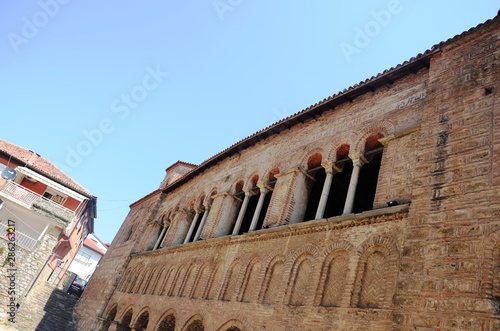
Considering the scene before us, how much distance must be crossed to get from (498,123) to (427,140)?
1.03 m

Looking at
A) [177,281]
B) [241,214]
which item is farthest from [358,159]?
[177,281]

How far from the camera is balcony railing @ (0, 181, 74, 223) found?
21781 millimetres

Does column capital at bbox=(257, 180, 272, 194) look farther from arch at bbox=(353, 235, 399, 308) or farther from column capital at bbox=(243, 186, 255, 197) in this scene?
arch at bbox=(353, 235, 399, 308)

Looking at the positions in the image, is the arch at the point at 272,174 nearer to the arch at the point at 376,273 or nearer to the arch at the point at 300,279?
the arch at the point at 300,279

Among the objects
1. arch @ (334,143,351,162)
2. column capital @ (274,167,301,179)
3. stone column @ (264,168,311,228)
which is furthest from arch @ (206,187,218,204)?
arch @ (334,143,351,162)

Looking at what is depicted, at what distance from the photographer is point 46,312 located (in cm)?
1945

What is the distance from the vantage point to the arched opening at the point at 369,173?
785 cm

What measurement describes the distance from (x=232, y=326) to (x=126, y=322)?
24.0 feet

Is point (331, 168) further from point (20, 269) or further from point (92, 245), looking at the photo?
point (92, 245)

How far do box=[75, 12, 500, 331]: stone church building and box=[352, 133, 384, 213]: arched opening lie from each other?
1.6 inches

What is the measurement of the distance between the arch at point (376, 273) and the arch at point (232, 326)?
9.89ft

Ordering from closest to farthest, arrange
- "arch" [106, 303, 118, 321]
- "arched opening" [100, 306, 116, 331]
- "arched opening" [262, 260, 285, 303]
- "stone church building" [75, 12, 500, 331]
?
"stone church building" [75, 12, 500, 331] < "arched opening" [262, 260, 285, 303] < "arched opening" [100, 306, 116, 331] < "arch" [106, 303, 118, 321]

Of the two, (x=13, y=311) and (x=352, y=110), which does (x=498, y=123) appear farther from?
(x=13, y=311)

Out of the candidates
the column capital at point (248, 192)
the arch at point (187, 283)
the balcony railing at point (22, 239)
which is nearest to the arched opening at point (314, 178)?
the column capital at point (248, 192)
